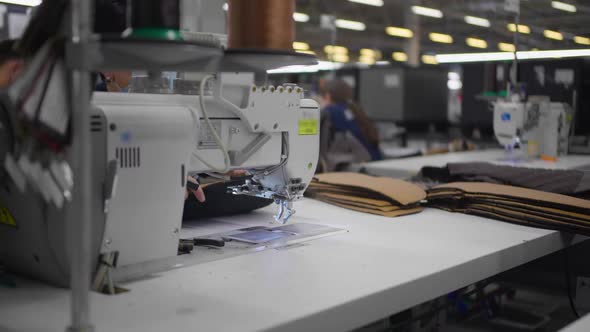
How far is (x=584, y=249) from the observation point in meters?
2.14

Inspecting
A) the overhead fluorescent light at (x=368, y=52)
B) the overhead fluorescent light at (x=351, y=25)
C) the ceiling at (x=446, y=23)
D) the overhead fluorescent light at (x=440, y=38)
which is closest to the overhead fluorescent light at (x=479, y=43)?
the ceiling at (x=446, y=23)

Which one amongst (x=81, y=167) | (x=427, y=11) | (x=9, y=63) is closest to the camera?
(x=81, y=167)

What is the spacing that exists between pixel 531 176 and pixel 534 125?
1.44 meters

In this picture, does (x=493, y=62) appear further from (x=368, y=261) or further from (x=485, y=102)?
(x=368, y=261)

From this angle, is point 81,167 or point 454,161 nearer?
point 81,167

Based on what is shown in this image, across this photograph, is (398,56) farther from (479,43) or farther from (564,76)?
(564,76)

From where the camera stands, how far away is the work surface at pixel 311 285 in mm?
1081

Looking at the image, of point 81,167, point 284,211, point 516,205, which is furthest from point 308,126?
point 81,167

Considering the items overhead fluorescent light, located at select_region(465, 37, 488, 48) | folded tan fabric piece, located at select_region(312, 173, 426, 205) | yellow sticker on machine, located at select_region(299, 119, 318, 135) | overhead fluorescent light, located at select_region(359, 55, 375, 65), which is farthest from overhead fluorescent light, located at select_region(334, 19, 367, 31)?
yellow sticker on machine, located at select_region(299, 119, 318, 135)

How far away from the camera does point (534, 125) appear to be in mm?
3676

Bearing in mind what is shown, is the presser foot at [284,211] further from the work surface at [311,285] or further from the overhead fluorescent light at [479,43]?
the overhead fluorescent light at [479,43]

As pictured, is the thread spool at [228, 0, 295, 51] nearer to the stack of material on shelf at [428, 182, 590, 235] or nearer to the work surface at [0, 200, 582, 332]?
the work surface at [0, 200, 582, 332]

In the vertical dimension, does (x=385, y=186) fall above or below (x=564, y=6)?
below

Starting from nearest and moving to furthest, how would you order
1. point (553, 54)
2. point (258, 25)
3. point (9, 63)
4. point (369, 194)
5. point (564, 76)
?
point (9, 63) → point (258, 25) → point (369, 194) → point (564, 76) → point (553, 54)
